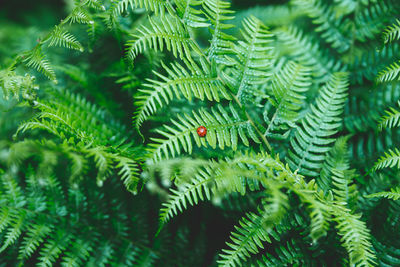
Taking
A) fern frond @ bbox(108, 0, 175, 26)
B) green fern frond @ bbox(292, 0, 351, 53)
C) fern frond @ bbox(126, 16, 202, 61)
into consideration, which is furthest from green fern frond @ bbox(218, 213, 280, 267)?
green fern frond @ bbox(292, 0, 351, 53)

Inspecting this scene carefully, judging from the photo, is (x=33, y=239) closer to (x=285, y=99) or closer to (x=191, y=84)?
(x=191, y=84)

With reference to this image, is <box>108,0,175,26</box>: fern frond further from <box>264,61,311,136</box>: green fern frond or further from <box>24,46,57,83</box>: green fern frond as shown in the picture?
<box>264,61,311,136</box>: green fern frond

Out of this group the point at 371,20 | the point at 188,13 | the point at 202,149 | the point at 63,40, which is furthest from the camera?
the point at 371,20

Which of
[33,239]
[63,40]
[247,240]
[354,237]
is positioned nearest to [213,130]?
[247,240]

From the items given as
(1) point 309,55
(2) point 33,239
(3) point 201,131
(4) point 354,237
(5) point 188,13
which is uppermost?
(5) point 188,13

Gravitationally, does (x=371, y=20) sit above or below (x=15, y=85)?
above

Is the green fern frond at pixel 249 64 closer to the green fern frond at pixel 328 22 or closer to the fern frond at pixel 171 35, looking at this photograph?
the fern frond at pixel 171 35

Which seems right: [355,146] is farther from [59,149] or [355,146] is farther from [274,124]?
[59,149]

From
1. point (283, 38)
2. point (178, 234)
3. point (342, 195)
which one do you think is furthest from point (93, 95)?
point (342, 195)
